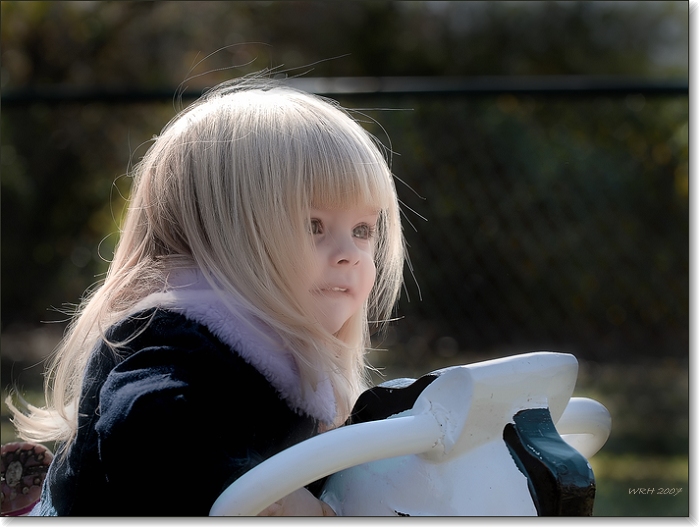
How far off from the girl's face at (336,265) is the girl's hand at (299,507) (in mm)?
180

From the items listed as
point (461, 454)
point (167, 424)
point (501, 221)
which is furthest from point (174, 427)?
point (501, 221)

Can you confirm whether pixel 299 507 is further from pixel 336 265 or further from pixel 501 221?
pixel 501 221

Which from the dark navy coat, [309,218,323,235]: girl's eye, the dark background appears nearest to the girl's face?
[309,218,323,235]: girl's eye

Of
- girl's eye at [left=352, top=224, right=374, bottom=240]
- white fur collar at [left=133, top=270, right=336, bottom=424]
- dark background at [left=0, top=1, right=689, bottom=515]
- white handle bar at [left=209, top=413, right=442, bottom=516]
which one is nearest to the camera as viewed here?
white handle bar at [left=209, top=413, right=442, bottom=516]

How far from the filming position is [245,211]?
81 cm

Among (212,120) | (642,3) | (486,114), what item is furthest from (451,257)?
(642,3)

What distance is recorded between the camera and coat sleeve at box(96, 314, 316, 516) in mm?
636

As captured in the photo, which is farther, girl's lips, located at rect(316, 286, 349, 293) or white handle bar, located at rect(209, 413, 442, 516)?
girl's lips, located at rect(316, 286, 349, 293)

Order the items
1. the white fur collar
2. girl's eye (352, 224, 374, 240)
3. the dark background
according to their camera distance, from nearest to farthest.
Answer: the white fur collar, girl's eye (352, 224, 374, 240), the dark background

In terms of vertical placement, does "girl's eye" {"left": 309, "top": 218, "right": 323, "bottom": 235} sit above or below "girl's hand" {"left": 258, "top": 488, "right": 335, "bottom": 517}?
above

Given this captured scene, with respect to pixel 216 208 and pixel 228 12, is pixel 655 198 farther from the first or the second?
pixel 228 12

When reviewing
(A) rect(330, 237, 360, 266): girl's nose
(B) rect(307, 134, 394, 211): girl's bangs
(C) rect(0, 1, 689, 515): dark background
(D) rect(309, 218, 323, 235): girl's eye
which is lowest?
(C) rect(0, 1, 689, 515): dark background

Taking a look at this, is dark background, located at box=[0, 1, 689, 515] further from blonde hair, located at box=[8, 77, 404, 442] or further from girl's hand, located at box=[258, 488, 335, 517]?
girl's hand, located at box=[258, 488, 335, 517]

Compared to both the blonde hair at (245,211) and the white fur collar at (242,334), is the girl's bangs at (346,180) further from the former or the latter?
the white fur collar at (242,334)
